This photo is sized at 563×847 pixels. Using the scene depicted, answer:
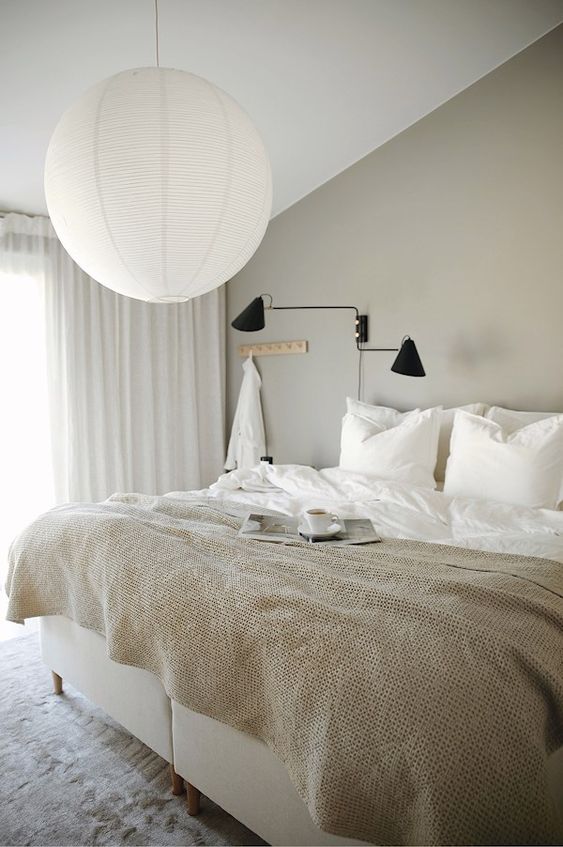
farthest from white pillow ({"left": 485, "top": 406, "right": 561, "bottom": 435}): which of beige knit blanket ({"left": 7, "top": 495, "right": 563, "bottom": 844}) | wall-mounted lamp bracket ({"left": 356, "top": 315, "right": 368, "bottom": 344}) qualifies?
beige knit blanket ({"left": 7, "top": 495, "right": 563, "bottom": 844})

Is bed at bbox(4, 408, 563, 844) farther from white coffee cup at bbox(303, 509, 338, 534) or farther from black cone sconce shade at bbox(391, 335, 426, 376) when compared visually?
black cone sconce shade at bbox(391, 335, 426, 376)

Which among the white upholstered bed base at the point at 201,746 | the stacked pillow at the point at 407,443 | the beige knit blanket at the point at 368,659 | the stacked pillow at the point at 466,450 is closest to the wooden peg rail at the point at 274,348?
the stacked pillow at the point at 466,450

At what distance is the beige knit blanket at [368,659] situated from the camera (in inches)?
42.2

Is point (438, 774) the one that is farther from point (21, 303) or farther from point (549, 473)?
point (21, 303)

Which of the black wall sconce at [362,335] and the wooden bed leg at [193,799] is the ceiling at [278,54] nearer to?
the black wall sconce at [362,335]

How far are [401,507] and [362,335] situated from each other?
1583 millimetres

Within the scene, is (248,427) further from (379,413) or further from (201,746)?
(201,746)

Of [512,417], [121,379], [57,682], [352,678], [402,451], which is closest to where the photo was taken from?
[352,678]

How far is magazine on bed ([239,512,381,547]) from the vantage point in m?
1.96

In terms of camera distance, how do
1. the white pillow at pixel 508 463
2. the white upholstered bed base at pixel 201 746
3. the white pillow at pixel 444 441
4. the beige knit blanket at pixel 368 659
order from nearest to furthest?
1. the beige knit blanket at pixel 368 659
2. the white upholstered bed base at pixel 201 746
3. the white pillow at pixel 508 463
4. the white pillow at pixel 444 441

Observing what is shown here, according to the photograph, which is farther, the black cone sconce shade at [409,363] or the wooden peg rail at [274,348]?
the wooden peg rail at [274,348]

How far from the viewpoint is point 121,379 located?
4.12 m

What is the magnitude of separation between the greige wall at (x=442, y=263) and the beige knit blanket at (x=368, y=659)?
63.7 inches

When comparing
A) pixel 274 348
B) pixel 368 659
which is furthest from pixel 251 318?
pixel 368 659
